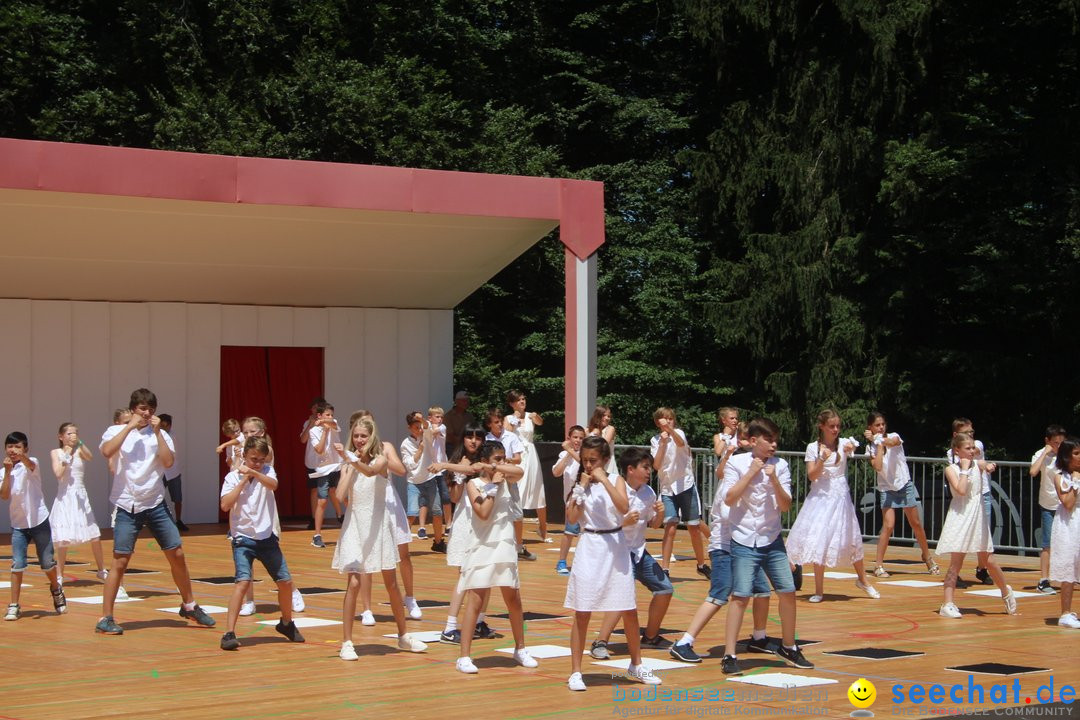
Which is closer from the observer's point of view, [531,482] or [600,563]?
[600,563]

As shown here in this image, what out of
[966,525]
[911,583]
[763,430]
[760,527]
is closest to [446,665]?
[760,527]

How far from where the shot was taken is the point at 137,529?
11008 mm

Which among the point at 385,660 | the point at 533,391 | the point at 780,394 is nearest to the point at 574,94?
the point at 533,391

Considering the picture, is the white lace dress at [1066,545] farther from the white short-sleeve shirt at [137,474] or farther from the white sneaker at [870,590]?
the white short-sleeve shirt at [137,474]

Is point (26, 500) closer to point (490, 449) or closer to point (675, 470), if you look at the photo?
point (490, 449)

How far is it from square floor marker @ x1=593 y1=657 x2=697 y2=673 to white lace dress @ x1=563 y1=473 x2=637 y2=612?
73 centimetres

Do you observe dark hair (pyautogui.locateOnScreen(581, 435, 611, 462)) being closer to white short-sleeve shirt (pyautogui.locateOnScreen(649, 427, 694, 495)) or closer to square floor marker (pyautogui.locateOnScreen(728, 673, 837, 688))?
square floor marker (pyautogui.locateOnScreen(728, 673, 837, 688))

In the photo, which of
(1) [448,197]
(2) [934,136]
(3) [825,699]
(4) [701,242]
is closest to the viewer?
(3) [825,699]

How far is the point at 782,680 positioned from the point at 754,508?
1.09 meters

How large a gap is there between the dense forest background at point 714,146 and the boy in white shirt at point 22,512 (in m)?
17.4

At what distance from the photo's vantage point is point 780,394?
1146 inches

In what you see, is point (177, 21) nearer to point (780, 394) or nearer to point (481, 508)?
point (780, 394)

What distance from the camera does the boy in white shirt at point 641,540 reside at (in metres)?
9.02

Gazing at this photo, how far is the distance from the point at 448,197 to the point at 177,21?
14545 millimetres
